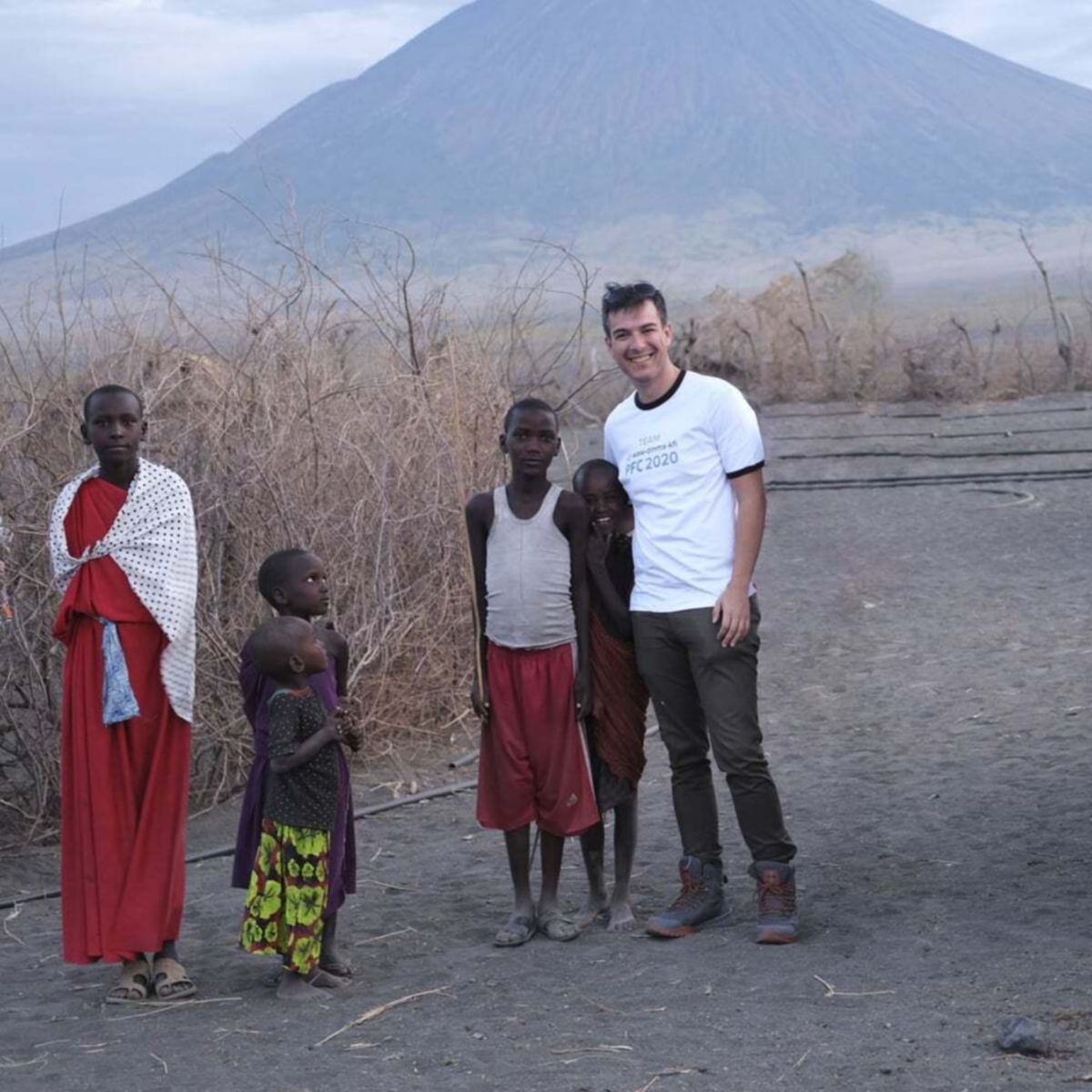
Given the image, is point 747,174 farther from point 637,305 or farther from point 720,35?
point 637,305

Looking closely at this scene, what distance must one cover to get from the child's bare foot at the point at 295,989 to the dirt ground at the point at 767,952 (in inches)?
2.1

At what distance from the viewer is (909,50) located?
13475 cm

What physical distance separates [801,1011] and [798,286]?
105 ft

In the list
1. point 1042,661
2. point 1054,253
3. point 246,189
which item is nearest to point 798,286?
point 1042,661

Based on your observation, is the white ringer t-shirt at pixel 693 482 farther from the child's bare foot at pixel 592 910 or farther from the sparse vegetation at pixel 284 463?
the sparse vegetation at pixel 284 463

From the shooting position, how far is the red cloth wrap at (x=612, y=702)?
4.73m

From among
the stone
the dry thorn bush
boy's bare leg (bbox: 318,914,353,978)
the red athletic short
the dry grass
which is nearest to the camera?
the stone

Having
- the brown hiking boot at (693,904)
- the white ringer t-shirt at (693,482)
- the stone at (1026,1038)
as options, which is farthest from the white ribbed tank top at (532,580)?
the stone at (1026,1038)

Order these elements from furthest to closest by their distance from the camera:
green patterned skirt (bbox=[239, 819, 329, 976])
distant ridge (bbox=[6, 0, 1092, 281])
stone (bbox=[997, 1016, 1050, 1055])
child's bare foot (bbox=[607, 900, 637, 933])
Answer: distant ridge (bbox=[6, 0, 1092, 281]) → child's bare foot (bbox=[607, 900, 637, 933]) → green patterned skirt (bbox=[239, 819, 329, 976]) → stone (bbox=[997, 1016, 1050, 1055])

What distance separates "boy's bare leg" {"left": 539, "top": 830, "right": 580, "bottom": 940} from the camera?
4.73 metres

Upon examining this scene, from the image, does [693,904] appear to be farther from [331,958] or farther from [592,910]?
[331,958]

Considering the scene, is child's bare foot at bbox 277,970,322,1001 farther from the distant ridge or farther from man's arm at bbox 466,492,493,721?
the distant ridge

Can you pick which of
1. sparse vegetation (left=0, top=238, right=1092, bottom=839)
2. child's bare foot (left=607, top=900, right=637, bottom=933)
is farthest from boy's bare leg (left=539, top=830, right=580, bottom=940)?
sparse vegetation (left=0, top=238, right=1092, bottom=839)

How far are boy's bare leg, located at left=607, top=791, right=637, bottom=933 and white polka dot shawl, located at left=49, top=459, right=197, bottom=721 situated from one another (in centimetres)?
117
